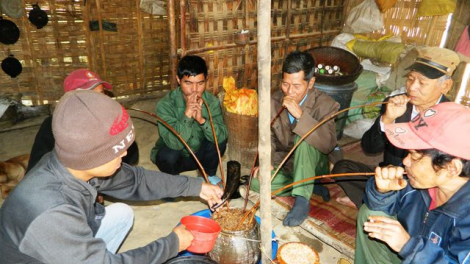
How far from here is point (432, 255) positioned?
64.9 inches

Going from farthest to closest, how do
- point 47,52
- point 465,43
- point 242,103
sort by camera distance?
1. point 47,52
2. point 465,43
3. point 242,103

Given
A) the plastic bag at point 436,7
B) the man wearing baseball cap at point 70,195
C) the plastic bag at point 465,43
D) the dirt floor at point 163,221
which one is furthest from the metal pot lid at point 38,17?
the plastic bag at point 465,43

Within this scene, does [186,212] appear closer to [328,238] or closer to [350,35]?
[328,238]

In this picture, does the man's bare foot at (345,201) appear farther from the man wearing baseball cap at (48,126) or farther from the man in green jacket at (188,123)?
the man wearing baseball cap at (48,126)

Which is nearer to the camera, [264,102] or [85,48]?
[264,102]

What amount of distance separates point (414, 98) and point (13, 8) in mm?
5925

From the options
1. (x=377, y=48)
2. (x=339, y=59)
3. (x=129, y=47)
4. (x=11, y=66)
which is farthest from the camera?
(x=129, y=47)

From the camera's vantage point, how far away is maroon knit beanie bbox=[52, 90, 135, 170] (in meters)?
1.37

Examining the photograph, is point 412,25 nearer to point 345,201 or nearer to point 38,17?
point 345,201

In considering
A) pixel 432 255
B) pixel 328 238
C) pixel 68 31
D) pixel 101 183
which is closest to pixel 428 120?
pixel 432 255

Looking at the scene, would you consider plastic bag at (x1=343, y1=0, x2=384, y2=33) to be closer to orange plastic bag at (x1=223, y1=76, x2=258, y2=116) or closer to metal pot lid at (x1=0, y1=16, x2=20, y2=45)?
orange plastic bag at (x1=223, y1=76, x2=258, y2=116)

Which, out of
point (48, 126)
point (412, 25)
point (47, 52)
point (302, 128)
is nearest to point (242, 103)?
point (302, 128)

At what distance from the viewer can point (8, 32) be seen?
5.13 m

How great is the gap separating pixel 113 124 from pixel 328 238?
7.04 ft
